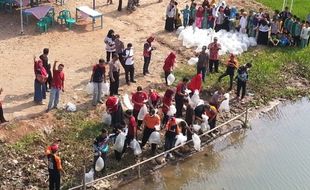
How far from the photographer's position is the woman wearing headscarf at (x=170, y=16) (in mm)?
22831

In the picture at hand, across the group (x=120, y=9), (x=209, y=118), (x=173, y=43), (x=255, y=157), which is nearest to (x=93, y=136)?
(x=209, y=118)

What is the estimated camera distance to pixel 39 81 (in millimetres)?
16672

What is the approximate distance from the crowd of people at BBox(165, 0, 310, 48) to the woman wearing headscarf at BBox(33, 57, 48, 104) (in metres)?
7.55

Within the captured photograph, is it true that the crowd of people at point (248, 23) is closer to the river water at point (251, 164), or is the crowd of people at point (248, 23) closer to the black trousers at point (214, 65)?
the black trousers at point (214, 65)

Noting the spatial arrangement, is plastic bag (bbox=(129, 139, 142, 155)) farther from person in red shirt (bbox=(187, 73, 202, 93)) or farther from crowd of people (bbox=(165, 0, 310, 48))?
crowd of people (bbox=(165, 0, 310, 48))

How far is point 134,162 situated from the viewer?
51.3ft

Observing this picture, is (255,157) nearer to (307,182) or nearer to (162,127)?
(307,182)

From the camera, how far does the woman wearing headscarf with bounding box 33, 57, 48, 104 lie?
16.6 metres

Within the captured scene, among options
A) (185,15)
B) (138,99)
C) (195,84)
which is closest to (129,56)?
(195,84)

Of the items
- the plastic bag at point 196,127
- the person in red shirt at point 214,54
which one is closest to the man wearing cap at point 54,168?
the plastic bag at point 196,127

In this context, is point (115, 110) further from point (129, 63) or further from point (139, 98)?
point (129, 63)

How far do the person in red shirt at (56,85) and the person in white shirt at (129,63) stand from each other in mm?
2482

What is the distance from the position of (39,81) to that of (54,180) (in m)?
3.88

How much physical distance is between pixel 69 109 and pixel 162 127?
274 centimetres
